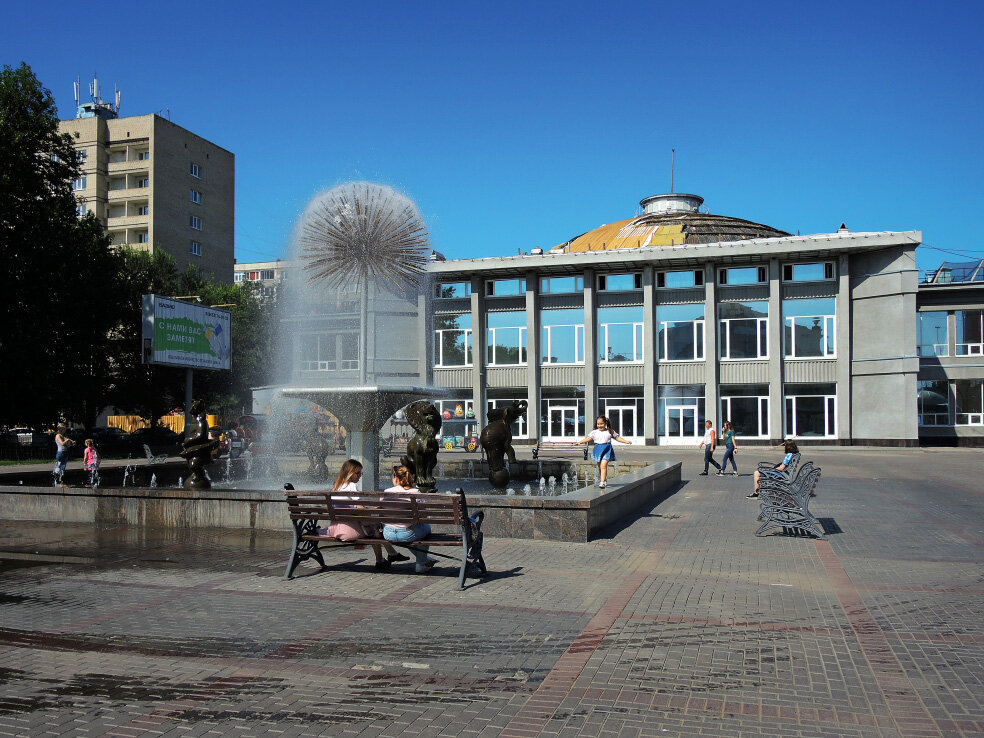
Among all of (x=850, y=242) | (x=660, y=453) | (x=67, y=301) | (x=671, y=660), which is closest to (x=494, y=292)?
(x=660, y=453)

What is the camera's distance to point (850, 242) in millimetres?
41688

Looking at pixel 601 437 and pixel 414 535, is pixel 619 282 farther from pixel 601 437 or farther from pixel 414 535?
pixel 414 535

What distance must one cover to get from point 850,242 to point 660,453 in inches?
581

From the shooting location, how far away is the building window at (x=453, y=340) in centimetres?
4950

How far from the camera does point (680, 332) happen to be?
45.7 m

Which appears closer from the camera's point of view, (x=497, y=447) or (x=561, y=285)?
(x=497, y=447)

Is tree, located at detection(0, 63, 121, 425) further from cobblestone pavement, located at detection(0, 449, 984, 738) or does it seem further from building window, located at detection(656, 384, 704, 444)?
building window, located at detection(656, 384, 704, 444)

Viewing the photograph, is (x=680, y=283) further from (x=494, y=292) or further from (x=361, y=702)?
(x=361, y=702)

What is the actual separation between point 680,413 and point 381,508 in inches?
1531

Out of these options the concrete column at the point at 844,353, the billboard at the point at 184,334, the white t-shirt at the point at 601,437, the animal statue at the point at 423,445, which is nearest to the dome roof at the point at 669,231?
the concrete column at the point at 844,353

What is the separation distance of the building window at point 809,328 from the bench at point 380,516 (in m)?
39.1

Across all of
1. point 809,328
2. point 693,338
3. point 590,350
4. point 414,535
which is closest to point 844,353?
point 809,328

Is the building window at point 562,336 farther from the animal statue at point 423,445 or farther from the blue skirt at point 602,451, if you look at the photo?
the animal statue at point 423,445

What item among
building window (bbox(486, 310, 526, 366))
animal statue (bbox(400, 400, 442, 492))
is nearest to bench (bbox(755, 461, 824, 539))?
animal statue (bbox(400, 400, 442, 492))
